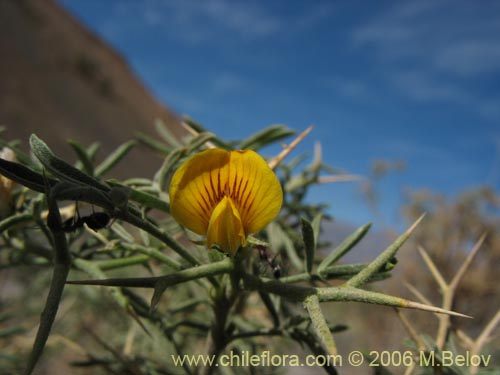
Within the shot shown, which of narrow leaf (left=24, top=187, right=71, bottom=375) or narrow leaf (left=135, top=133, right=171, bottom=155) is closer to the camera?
narrow leaf (left=24, top=187, right=71, bottom=375)

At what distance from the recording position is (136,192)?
61cm

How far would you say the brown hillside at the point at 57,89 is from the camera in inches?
803

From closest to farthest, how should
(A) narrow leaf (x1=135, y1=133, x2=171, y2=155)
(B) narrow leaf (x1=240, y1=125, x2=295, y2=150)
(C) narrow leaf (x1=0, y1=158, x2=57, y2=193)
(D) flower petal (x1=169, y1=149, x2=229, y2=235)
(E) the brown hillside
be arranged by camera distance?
(C) narrow leaf (x1=0, y1=158, x2=57, y2=193)
(D) flower petal (x1=169, y1=149, x2=229, y2=235)
(B) narrow leaf (x1=240, y1=125, x2=295, y2=150)
(A) narrow leaf (x1=135, y1=133, x2=171, y2=155)
(E) the brown hillside

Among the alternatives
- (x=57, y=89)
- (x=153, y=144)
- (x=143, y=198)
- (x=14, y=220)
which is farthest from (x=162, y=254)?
(x=57, y=89)

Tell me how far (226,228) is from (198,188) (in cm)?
7

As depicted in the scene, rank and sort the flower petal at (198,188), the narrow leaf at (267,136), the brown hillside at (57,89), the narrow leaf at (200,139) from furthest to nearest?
the brown hillside at (57,89) → the narrow leaf at (267,136) → the narrow leaf at (200,139) → the flower petal at (198,188)

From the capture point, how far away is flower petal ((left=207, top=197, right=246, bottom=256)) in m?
0.59

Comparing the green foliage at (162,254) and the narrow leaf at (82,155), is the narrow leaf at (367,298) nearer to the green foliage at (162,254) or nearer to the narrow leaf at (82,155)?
the green foliage at (162,254)

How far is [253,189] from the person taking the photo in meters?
0.60

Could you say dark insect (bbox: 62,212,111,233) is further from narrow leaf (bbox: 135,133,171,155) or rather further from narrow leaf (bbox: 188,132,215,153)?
narrow leaf (bbox: 135,133,171,155)

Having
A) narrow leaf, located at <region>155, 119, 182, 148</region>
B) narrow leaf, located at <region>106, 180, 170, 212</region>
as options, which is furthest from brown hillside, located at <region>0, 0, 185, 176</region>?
narrow leaf, located at <region>106, 180, 170, 212</region>

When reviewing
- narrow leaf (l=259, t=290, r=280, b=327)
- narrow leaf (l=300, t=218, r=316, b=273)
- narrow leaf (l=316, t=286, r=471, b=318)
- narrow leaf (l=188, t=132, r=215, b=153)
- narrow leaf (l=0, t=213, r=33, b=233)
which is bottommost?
narrow leaf (l=259, t=290, r=280, b=327)

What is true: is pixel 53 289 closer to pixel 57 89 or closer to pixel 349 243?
pixel 349 243

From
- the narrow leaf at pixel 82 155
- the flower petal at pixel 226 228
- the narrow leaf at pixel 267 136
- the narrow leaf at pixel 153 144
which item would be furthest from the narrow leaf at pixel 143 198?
the narrow leaf at pixel 153 144
